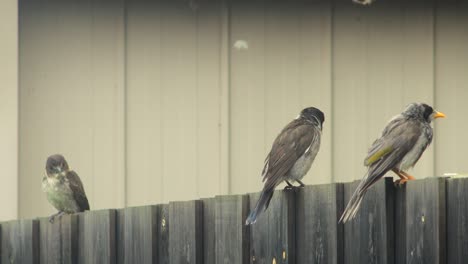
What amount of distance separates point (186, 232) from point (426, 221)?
1667mm

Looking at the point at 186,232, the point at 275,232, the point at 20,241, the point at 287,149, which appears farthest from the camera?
the point at 20,241

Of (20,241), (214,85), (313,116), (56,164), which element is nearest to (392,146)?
(313,116)

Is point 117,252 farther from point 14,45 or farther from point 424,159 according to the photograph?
point 424,159

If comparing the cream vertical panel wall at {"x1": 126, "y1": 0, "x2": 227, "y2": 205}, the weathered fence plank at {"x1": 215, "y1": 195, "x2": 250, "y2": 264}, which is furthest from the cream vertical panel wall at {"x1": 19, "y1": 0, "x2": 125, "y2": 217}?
the weathered fence plank at {"x1": 215, "y1": 195, "x2": 250, "y2": 264}

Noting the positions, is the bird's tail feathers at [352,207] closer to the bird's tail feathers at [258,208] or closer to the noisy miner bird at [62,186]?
the bird's tail feathers at [258,208]

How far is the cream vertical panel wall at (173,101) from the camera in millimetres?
9758

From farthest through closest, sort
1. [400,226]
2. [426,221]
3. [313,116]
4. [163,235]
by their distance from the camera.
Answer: [313,116], [163,235], [400,226], [426,221]

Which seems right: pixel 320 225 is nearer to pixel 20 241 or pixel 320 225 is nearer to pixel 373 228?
pixel 373 228

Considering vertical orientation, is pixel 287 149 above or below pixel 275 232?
above

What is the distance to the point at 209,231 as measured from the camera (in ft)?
19.3

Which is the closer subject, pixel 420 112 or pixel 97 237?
pixel 97 237

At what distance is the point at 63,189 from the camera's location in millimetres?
10078

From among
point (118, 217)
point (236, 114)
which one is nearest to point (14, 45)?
point (236, 114)

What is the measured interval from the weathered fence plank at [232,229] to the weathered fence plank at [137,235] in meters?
0.59
